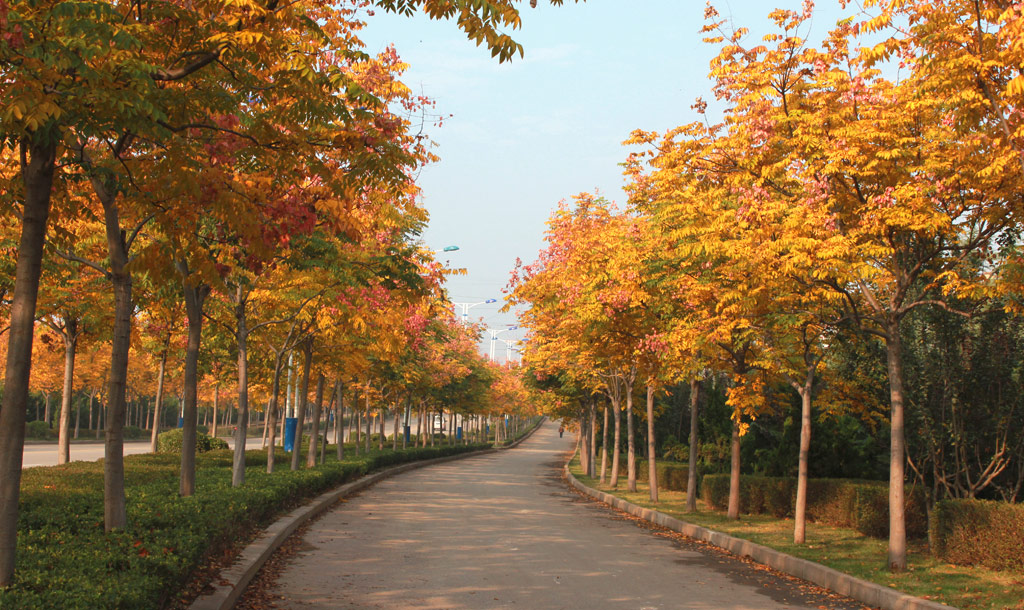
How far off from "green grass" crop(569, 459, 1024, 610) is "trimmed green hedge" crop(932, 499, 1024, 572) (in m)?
0.17


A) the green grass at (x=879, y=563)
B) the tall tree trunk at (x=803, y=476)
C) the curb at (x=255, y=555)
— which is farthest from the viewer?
the tall tree trunk at (x=803, y=476)

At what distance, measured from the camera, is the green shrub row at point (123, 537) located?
5434 mm

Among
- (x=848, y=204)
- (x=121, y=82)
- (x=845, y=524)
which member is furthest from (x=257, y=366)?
(x=121, y=82)

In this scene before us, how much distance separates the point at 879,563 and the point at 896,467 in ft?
4.92

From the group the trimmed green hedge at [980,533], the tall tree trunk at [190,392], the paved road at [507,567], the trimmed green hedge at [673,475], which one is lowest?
the trimmed green hedge at [673,475]

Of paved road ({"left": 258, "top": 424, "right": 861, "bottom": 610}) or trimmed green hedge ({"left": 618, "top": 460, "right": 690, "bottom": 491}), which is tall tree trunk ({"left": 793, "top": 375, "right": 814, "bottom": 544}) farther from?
trimmed green hedge ({"left": 618, "top": 460, "right": 690, "bottom": 491})

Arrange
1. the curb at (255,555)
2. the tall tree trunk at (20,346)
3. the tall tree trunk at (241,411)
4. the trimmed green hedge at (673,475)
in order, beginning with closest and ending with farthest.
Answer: the tall tree trunk at (20,346), the curb at (255,555), the tall tree trunk at (241,411), the trimmed green hedge at (673,475)

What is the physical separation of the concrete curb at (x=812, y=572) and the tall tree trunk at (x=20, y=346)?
817 centimetres

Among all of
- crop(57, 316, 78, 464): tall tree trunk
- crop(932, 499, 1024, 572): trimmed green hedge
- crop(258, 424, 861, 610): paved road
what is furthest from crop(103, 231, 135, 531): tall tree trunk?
crop(57, 316, 78, 464): tall tree trunk

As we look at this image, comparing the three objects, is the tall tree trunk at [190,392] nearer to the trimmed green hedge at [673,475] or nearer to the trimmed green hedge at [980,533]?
the trimmed green hedge at [980,533]

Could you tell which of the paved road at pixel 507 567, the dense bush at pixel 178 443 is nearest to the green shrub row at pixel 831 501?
the paved road at pixel 507 567

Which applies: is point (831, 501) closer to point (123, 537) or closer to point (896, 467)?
point (896, 467)

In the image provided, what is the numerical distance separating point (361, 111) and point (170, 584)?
4.16 meters

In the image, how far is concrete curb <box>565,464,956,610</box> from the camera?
352 inches
